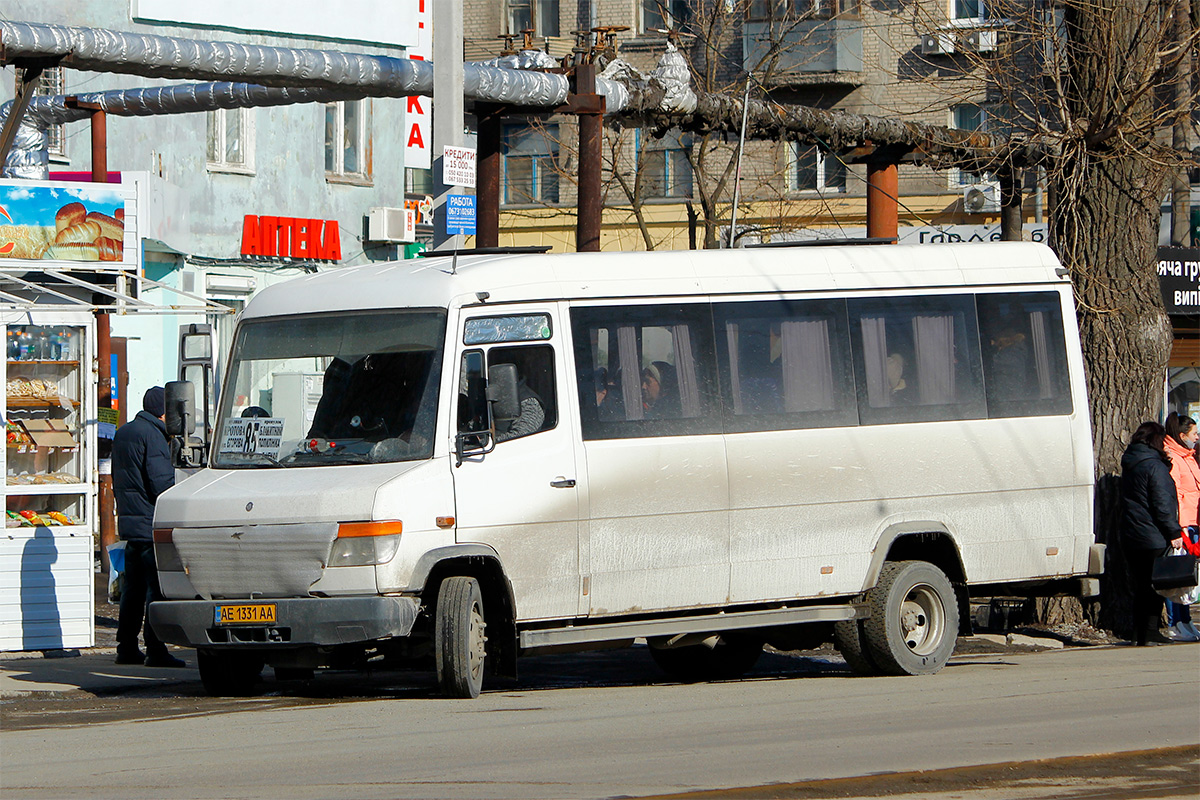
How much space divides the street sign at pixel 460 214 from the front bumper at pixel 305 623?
4438 mm

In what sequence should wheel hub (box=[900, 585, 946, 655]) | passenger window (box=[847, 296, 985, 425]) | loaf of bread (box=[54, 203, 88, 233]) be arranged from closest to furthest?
passenger window (box=[847, 296, 985, 425]) → wheel hub (box=[900, 585, 946, 655]) → loaf of bread (box=[54, 203, 88, 233])

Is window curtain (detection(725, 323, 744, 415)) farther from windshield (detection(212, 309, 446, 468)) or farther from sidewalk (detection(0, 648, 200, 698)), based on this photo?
sidewalk (detection(0, 648, 200, 698))

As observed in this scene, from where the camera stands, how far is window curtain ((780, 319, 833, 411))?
11977 mm

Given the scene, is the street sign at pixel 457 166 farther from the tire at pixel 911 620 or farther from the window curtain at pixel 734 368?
the tire at pixel 911 620

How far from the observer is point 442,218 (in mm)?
14336

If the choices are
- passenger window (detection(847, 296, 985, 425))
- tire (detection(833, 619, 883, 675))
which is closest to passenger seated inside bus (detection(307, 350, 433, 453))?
passenger window (detection(847, 296, 985, 425))

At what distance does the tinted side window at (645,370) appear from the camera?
11.3m

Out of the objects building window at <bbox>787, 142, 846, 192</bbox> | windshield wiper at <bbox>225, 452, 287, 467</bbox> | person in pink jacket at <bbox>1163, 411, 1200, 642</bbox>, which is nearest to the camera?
windshield wiper at <bbox>225, 452, 287, 467</bbox>

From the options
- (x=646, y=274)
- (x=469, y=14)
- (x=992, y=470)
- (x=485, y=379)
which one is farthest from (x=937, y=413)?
(x=469, y=14)

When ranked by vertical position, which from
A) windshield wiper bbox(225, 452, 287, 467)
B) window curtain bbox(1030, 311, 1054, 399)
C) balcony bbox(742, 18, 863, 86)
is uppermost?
balcony bbox(742, 18, 863, 86)

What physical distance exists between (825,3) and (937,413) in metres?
27.9

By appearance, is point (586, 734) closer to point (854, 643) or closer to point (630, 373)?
point (630, 373)

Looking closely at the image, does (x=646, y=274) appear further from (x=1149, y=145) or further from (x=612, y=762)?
(x=1149, y=145)

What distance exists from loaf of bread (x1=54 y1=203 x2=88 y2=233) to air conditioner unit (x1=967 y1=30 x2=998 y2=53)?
8.63m
